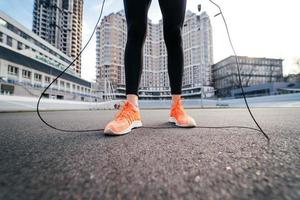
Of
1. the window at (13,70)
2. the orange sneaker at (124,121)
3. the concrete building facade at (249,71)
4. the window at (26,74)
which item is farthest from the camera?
the concrete building facade at (249,71)

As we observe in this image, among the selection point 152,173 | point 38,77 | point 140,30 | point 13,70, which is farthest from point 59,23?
point 152,173

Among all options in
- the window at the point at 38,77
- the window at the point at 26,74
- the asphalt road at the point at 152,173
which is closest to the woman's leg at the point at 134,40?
the asphalt road at the point at 152,173

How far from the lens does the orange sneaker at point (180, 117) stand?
0.66 metres

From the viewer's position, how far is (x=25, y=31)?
47.0 feet

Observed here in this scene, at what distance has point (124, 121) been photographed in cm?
55

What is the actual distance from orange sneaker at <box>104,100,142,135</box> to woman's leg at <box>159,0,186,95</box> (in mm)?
254

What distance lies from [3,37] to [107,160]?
16.4 m

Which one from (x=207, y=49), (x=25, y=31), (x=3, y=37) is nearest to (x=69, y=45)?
(x=25, y=31)

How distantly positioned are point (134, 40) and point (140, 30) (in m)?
0.05

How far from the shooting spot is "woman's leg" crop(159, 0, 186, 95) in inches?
27.5

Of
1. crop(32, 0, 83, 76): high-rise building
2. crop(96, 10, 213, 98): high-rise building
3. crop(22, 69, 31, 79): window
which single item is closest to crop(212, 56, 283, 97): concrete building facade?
crop(96, 10, 213, 98): high-rise building

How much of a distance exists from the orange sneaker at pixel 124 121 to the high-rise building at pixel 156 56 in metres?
20.9

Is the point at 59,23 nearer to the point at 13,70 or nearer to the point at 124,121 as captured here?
the point at 13,70

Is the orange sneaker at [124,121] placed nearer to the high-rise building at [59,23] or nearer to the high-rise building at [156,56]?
the high-rise building at [156,56]
